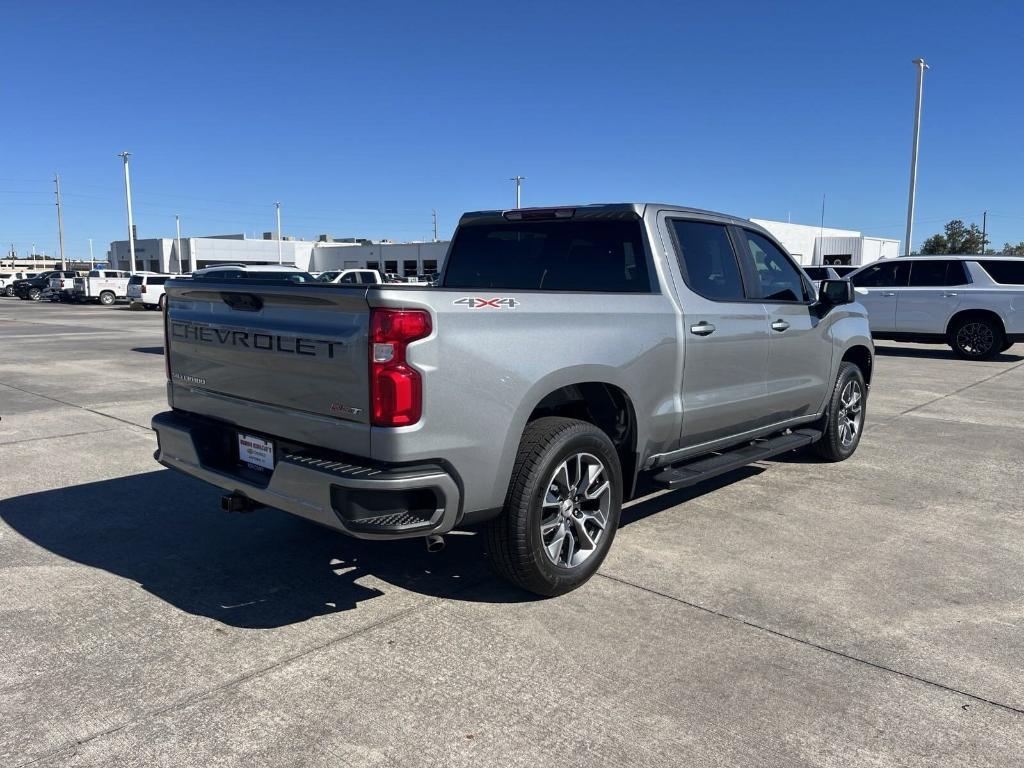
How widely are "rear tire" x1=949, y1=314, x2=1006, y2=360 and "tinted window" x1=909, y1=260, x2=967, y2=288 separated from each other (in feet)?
2.49

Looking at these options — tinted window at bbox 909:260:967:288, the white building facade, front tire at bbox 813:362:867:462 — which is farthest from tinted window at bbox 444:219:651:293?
the white building facade

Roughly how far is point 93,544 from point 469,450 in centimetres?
270

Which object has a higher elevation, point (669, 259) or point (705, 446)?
point (669, 259)

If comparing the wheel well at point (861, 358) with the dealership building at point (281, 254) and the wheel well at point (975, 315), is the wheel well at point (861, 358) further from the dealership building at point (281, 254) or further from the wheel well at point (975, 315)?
the dealership building at point (281, 254)

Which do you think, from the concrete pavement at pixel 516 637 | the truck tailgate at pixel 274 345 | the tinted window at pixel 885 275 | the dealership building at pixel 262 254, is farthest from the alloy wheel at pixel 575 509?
the dealership building at pixel 262 254

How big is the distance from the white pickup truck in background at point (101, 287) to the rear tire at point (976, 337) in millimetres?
38196

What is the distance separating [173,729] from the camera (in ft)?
9.66

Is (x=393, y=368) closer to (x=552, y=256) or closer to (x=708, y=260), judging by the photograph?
(x=552, y=256)

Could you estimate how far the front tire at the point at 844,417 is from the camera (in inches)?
266

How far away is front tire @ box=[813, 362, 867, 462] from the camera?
6766 mm

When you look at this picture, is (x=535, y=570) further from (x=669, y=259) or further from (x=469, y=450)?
(x=669, y=259)

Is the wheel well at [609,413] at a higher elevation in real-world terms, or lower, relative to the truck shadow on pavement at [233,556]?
higher

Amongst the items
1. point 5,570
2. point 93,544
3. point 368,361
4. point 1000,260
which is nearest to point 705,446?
point 368,361

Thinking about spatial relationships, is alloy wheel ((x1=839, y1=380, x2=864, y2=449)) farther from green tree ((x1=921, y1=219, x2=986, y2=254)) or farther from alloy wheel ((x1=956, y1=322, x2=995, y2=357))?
green tree ((x1=921, y1=219, x2=986, y2=254))
